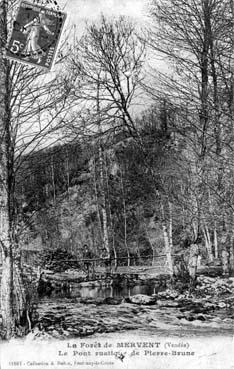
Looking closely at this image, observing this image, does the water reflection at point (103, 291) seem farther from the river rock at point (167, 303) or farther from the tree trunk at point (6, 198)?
the tree trunk at point (6, 198)

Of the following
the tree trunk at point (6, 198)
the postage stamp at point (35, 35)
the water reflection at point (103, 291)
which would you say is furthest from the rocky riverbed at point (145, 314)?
the postage stamp at point (35, 35)

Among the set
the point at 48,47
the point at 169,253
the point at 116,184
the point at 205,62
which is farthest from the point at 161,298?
the point at 48,47

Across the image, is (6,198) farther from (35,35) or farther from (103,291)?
(103,291)

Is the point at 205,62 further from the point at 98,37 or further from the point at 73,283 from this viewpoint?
the point at 73,283

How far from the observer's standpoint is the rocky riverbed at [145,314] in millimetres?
6742

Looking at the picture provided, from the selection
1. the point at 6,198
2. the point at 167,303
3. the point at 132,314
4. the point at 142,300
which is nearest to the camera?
the point at 6,198

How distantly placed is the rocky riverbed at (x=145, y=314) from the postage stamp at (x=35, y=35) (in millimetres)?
3933

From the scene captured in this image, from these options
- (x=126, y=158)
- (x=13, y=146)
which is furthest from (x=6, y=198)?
(x=126, y=158)

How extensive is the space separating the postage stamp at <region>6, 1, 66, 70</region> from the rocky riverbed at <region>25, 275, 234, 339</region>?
3.93 m

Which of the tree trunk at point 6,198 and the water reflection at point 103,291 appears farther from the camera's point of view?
the water reflection at point 103,291

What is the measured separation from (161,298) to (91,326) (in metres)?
2.16

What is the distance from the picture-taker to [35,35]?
6090 mm

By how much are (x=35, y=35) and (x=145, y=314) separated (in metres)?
4.80

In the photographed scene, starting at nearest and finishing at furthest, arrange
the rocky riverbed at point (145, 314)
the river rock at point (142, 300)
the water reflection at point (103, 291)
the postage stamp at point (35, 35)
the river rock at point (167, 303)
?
the postage stamp at point (35, 35) < the rocky riverbed at point (145, 314) < the river rock at point (167, 303) < the river rock at point (142, 300) < the water reflection at point (103, 291)
